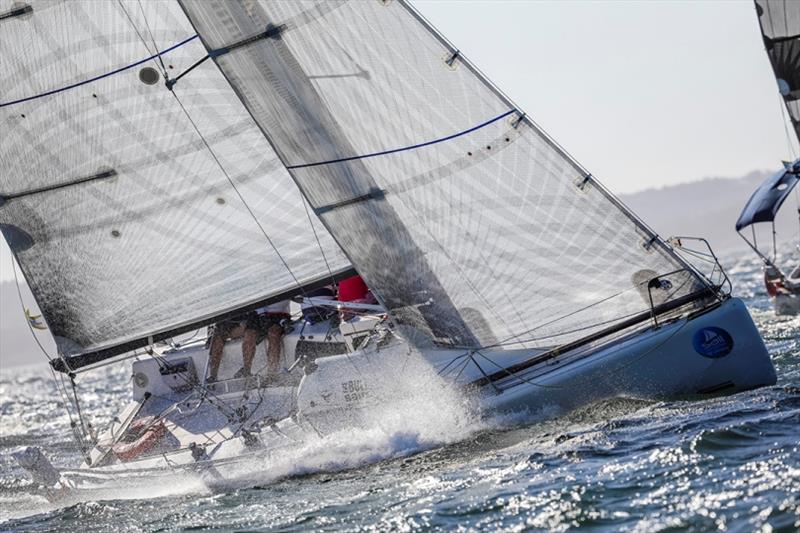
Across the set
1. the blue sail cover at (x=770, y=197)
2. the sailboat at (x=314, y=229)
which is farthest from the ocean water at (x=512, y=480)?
the blue sail cover at (x=770, y=197)

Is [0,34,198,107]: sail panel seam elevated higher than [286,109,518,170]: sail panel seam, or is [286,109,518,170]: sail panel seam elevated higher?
[0,34,198,107]: sail panel seam

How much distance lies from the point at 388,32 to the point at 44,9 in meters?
3.59

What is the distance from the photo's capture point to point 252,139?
37.7 feet

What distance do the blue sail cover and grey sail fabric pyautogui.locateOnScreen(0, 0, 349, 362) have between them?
9.42 metres

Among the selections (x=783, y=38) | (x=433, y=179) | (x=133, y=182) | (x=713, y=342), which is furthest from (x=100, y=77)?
(x=783, y=38)

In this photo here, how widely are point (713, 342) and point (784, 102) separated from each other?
29.3 feet

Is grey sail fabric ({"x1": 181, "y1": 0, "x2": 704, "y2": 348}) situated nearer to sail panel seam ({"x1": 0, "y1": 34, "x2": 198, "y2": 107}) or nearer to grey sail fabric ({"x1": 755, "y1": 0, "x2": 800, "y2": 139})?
sail panel seam ({"x1": 0, "y1": 34, "x2": 198, "y2": 107})

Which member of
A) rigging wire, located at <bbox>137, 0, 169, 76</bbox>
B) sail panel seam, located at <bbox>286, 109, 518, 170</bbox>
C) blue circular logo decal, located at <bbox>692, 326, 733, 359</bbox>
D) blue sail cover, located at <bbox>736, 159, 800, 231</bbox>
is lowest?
blue sail cover, located at <bbox>736, 159, 800, 231</bbox>

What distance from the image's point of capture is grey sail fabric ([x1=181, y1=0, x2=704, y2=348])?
9.59m

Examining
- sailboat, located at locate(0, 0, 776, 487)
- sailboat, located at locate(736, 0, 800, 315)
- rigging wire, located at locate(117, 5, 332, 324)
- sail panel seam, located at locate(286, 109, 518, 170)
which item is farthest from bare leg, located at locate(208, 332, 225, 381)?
sailboat, located at locate(736, 0, 800, 315)

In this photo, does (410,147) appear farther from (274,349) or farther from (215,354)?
(215,354)

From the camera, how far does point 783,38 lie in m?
16.0

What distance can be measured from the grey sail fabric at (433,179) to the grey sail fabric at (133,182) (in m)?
1.40

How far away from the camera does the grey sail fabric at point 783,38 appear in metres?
15.7
